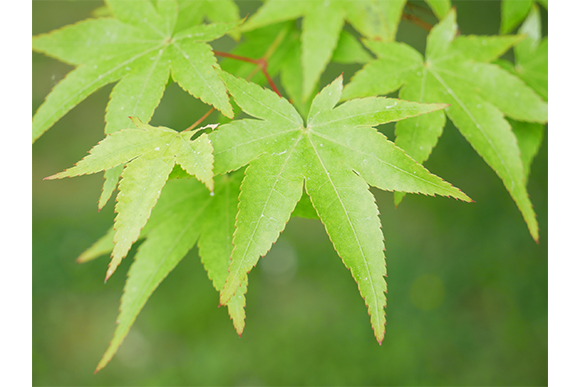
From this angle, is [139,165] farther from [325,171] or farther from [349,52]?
[349,52]

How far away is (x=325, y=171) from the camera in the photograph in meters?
0.81

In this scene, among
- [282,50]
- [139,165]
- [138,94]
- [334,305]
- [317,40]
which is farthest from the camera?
[334,305]

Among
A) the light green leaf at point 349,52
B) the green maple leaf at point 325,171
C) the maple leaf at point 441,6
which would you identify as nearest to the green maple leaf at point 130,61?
the green maple leaf at point 325,171

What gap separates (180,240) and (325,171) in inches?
20.4

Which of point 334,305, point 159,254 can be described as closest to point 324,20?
point 159,254

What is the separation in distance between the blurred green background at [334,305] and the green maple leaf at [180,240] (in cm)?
233

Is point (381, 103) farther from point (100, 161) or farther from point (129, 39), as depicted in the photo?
A: point (129, 39)

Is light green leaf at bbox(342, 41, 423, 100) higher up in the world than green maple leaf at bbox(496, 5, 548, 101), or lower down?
higher up

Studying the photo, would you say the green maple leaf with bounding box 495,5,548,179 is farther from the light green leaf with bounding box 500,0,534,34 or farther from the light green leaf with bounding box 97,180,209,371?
the light green leaf with bounding box 97,180,209,371

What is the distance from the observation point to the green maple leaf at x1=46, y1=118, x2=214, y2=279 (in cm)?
68

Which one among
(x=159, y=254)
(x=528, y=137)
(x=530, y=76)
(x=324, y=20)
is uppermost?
(x=324, y=20)

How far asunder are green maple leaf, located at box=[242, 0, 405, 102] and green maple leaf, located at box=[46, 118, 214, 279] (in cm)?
49

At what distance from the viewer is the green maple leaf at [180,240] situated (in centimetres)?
94

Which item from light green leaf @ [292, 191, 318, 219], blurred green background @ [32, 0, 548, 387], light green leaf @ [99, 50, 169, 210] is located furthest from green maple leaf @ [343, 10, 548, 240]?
blurred green background @ [32, 0, 548, 387]
